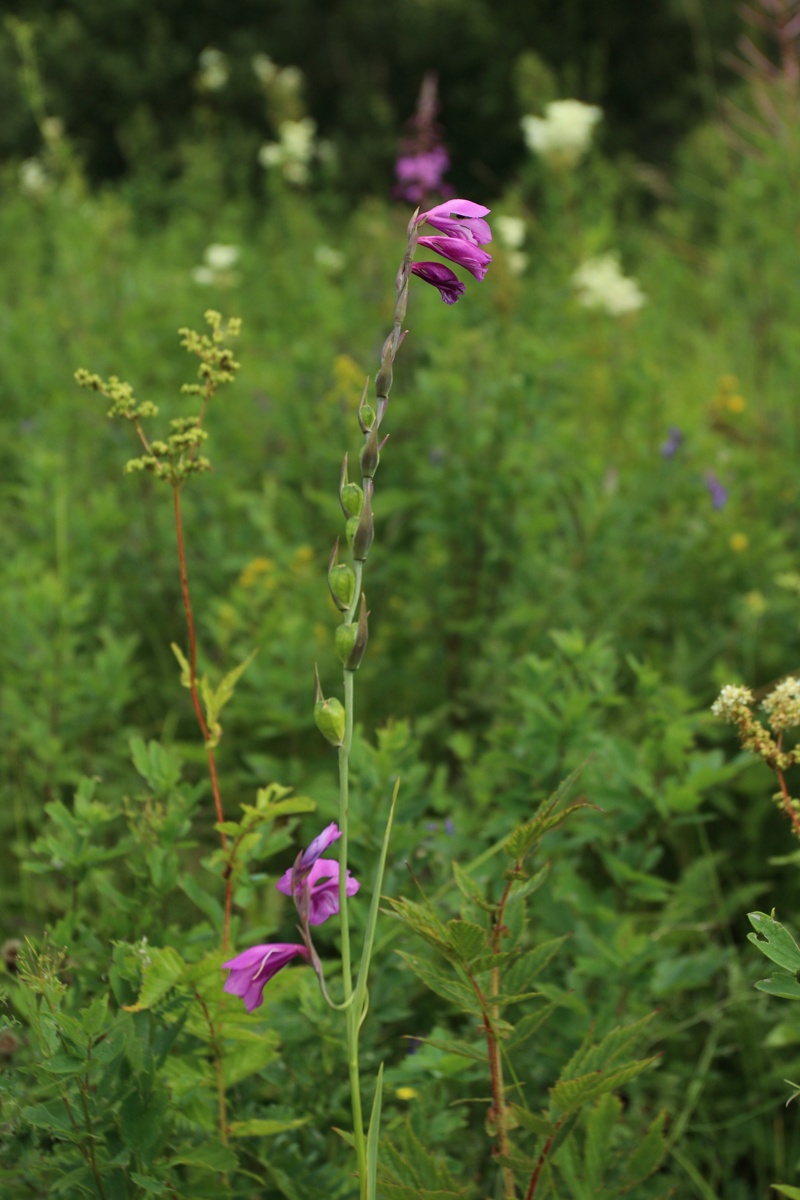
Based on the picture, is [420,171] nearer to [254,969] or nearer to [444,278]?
[444,278]

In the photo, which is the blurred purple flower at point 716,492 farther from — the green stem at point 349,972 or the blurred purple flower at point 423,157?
the green stem at point 349,972

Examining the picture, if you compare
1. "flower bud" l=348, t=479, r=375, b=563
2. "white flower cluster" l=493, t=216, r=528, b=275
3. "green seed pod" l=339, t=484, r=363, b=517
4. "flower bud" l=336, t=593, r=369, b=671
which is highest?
"white flower cluster" l=493, t=216, r=528, b=275

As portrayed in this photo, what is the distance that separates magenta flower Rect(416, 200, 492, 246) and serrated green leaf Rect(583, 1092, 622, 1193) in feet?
2.42

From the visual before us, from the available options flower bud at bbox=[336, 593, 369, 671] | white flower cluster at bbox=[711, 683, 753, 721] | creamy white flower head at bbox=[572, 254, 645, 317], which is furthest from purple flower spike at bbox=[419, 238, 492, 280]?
creamy white flower head at bbox=[572, 254, 645, 317]

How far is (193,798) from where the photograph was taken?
1.16m

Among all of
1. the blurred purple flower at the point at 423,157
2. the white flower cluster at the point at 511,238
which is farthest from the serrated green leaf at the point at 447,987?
the white flower cluster at the point at 511,238

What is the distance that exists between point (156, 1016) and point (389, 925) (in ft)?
1.20

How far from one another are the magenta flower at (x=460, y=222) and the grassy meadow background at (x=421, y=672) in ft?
1.72

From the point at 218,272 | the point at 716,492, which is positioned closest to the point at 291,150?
the point at 218,272

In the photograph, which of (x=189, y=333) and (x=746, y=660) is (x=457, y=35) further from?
(x=189, y=333)

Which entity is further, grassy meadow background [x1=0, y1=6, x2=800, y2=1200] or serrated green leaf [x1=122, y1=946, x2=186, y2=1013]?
grassy meadow background [x1=0, y1=6, x2=800, y2=1200]

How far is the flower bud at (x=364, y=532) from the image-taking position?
0.79m

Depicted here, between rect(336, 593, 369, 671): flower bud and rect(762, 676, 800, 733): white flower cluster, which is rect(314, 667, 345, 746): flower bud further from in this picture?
rect(762, 676, 800, 733): white flower cluster

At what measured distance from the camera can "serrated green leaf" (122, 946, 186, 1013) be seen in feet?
2.92
